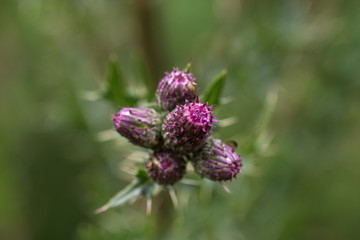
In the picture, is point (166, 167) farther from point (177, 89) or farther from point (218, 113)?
point (218, 113)

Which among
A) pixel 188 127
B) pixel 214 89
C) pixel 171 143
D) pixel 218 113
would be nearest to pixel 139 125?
pixel 171 143

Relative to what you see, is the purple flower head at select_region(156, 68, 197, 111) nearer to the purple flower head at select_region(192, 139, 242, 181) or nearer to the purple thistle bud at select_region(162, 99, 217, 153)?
the purple thistle bud at select_region(162, 99, 217, 153)

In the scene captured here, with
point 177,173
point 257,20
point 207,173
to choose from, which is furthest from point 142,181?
point 257,20

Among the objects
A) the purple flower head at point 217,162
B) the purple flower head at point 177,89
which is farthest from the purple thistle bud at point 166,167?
the purple flower head at point 177,89

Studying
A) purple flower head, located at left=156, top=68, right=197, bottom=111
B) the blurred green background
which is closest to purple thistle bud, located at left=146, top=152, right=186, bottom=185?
purple flower head, located at left=156, top=68, right=197, bottom=111

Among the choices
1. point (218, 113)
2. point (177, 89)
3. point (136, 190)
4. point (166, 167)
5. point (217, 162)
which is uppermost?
point (218, 113)

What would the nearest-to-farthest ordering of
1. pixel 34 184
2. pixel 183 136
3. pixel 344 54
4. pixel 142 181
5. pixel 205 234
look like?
pixel 183 136
pixel 142 181
pixel 205 234
pixel 344 54
pixel 34 184

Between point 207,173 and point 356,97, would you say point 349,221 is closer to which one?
point 356,97

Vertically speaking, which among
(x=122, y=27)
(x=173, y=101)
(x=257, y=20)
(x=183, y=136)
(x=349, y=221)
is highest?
(x=257, y=20)
